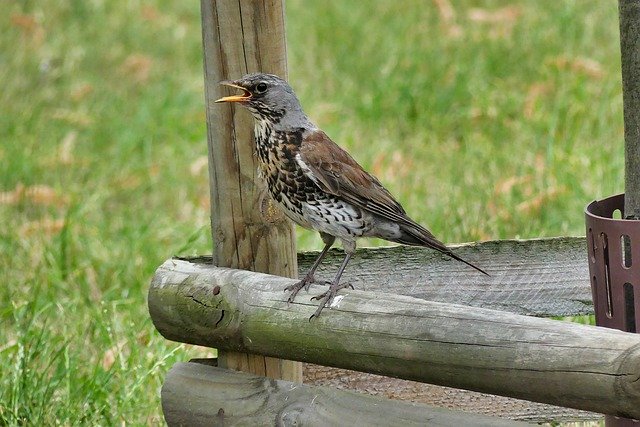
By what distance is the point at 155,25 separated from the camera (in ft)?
32.7

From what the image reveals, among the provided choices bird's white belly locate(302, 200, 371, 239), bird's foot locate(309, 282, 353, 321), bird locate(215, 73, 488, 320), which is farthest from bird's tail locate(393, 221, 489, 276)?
bird's foot locate(309, 282, 353, 321)

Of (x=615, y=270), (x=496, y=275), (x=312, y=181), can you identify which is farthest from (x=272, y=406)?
(x=615, y=270)

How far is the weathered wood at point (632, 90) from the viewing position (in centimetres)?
331

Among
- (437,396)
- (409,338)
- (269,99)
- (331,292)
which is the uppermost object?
(269,99)

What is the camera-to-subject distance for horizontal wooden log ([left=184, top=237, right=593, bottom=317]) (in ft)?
13.2

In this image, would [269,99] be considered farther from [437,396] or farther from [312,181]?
[437,396]

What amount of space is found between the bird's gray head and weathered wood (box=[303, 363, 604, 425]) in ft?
2.80

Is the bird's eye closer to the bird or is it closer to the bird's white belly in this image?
the bird

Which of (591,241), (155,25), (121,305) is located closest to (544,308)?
(591,241)

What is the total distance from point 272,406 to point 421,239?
78 centimetres

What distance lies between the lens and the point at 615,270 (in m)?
3.32

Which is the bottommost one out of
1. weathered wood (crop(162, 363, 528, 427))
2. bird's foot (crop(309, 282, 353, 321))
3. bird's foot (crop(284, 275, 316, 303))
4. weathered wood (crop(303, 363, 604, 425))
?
weathered wood (crop(303, 363, 604, 425))

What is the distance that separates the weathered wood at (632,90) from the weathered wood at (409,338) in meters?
0.59

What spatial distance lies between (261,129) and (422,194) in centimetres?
278
